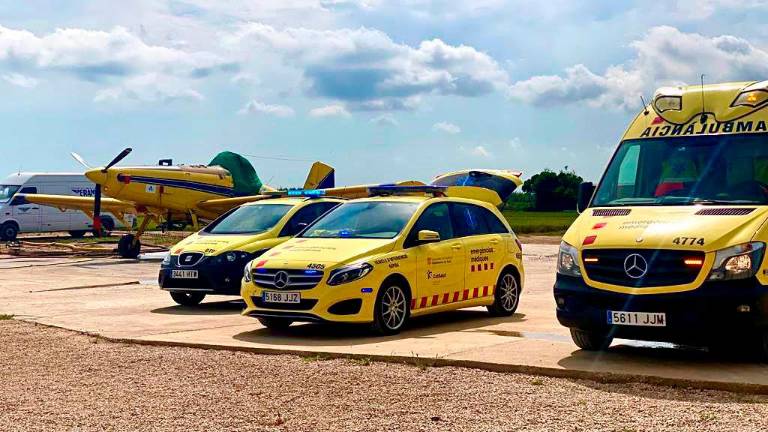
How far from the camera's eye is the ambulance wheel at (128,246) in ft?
98.2

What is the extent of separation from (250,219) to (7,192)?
32.3 meters

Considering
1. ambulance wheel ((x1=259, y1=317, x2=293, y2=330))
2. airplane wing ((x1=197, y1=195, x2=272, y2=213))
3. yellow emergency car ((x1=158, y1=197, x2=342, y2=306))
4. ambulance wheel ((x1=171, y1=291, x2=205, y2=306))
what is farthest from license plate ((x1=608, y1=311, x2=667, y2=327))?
airplane wing ((x1=197, y1=195, x2=272, y2=213))

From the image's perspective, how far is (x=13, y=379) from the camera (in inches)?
361

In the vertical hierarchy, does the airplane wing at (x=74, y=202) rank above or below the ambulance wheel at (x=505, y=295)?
above

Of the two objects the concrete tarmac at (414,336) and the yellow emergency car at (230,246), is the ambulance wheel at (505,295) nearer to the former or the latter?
the concrete tarmac at (414,336)

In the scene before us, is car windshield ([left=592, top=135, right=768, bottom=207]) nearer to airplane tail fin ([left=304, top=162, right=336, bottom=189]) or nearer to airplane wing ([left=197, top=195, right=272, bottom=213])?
airplane wing ([left=197, top=195, right=272, bottom=213])

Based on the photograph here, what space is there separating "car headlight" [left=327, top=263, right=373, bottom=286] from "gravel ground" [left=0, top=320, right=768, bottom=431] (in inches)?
61.7

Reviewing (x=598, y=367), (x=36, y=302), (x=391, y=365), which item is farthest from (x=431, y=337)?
(x=36, y=302)

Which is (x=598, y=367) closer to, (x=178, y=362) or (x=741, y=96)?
(x=741, y=96)

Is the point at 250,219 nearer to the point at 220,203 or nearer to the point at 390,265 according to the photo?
the point at 390,265

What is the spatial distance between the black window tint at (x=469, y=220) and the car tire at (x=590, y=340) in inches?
131

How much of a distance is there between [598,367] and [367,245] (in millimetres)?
3733

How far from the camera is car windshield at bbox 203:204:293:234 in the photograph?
16250 mm

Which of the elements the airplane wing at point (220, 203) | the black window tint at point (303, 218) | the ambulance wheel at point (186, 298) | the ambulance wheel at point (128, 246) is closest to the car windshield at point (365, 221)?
the black window tint at point (303, 218)
